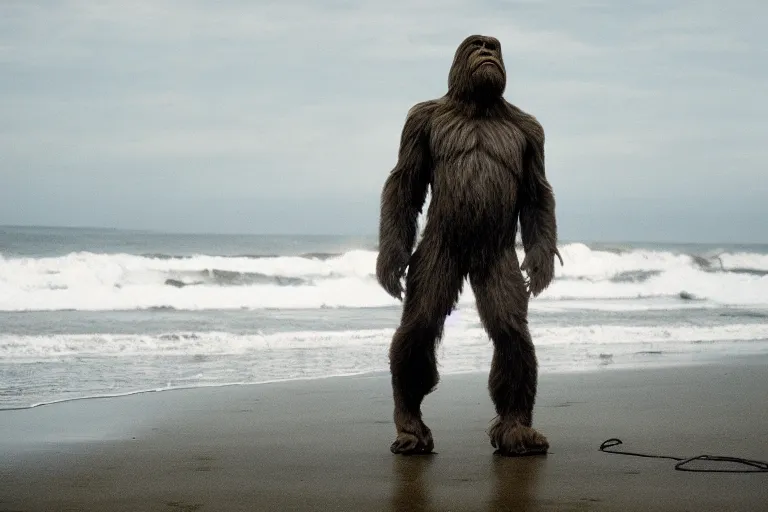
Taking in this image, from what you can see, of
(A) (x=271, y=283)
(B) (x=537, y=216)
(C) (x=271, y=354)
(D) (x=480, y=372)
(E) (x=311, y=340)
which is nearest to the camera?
(B) (x=537, y=216)

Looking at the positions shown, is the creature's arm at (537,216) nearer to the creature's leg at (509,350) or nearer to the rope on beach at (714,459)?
the creature's leg at (509,350)

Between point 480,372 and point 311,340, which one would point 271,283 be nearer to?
point 311,340

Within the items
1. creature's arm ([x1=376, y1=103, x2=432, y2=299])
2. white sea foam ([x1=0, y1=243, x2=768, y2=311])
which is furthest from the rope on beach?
white sea foam ([x1=0, y1=243, x2=768, y2=311])

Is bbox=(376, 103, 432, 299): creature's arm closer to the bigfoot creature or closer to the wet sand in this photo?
the bigfoot creature

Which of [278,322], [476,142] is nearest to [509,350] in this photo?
[476,142]

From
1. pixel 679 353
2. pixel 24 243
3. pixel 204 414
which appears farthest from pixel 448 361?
pixel 24 243

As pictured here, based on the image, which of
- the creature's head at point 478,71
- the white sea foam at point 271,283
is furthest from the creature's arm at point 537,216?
the white sea foam at point 271,283

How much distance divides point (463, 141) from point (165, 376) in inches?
190

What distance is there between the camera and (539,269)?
5.46m

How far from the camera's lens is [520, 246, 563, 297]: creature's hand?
545 cm

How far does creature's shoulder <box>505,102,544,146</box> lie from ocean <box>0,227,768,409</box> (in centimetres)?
418

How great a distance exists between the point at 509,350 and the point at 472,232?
66 cm

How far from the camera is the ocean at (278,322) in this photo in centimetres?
979

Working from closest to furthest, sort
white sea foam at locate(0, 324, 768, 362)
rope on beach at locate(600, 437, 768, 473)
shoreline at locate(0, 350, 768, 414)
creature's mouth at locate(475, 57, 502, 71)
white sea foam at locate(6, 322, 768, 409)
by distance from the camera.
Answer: rope on beach at locate(600, 437, 768, 473)
creature's mouth at locate(475, 57, 502, 71)
shoreline at locate(0, 350, 768, 414)
white sea foam at locate(6, 322, 768, 409)
white sea foam at locate(0, 324, 768, 362)
